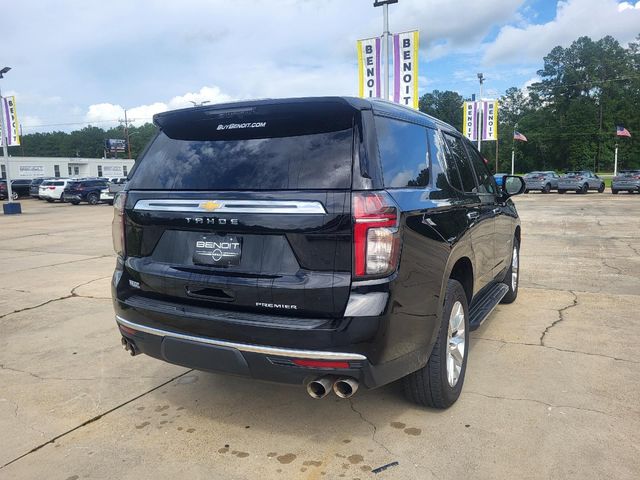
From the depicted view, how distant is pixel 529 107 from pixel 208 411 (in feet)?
338

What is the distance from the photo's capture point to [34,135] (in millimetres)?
136375

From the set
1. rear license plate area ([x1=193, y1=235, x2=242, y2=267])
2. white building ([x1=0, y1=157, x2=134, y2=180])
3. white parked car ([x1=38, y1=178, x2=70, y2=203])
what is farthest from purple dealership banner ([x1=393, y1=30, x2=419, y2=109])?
white building ([x1=0, y1=157, x2=134, y2=180])

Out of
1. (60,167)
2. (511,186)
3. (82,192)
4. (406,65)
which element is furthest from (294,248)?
(60,167)

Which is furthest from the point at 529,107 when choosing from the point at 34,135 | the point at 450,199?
the point at 34,135

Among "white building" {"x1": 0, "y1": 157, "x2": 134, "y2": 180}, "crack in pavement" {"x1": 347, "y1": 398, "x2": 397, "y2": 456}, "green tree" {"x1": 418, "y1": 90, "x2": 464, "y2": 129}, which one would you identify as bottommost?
"crack in pavement" {"x1": 347, "y1": 398, "x2": 397, "y2": 456}

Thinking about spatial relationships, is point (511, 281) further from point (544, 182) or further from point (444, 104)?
point (444, 104)

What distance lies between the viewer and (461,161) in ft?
13.8

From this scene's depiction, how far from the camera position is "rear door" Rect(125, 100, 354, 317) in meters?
2.54

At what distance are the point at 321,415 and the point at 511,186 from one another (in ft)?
11.6

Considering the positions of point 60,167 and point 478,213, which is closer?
point 478,213

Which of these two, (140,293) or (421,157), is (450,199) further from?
(140,293)

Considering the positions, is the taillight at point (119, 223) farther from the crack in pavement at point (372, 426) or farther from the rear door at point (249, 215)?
the crack in pavement at point (372, 426)

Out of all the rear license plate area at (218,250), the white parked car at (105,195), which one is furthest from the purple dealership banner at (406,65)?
the white parked car at (105,195)

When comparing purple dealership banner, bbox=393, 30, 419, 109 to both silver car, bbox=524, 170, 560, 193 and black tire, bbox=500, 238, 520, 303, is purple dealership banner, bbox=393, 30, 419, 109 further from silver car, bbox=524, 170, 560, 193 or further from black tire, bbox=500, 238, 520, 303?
silver car, bbox=524, 170, 560, 193
